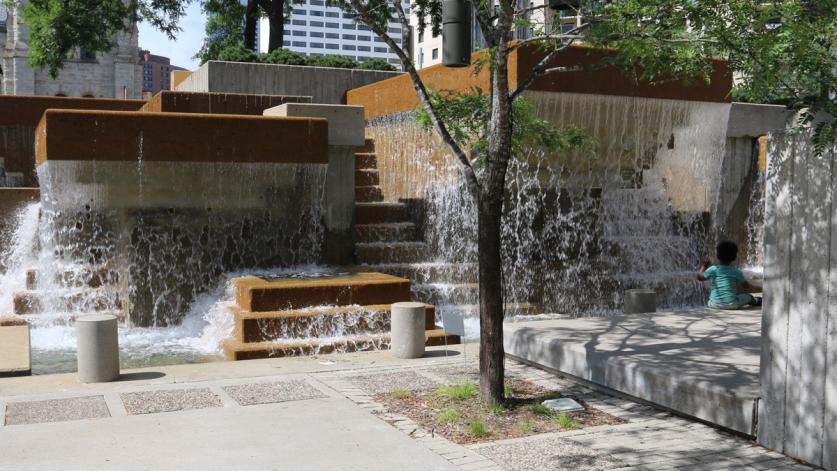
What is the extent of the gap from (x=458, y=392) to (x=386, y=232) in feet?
26.4

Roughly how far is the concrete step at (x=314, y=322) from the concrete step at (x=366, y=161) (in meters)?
6.94

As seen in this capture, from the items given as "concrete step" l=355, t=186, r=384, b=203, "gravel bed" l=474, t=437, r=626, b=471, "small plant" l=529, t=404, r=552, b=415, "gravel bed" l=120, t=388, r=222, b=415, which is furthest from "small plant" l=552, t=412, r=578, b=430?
"concrete step" l=355, t=186, r=384, b=203

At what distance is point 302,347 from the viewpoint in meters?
10.6

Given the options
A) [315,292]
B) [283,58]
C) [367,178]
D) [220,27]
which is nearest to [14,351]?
[315,292]

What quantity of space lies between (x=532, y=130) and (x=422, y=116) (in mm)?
1165

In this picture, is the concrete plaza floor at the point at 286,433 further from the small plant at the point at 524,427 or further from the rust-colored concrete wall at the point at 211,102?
the rust-colored concrete wall at the point at 211,102

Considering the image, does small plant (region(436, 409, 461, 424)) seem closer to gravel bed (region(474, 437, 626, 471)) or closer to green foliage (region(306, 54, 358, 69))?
gravel bed (region(474, 437, 626, 471))

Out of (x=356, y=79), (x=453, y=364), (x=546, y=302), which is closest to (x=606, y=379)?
(x=453, y=364)

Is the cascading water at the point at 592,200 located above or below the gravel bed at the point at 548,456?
above

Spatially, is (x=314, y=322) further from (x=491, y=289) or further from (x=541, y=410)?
(x=541, y=410)

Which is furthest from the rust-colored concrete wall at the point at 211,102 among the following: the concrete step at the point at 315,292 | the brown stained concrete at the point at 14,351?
the brown stained concrete at the point at 14,351

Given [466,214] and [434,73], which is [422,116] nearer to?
[466,214]

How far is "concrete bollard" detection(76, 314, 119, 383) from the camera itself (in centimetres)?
876

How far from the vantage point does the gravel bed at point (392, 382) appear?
8.38m
